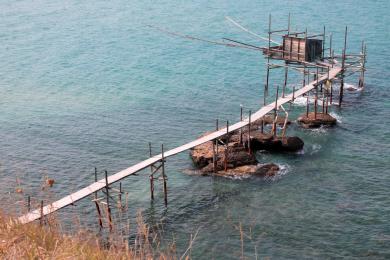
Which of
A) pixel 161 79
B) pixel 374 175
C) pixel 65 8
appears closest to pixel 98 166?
pixel 374 175

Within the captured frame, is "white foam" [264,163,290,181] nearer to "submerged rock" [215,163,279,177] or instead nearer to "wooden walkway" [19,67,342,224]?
"submerged rock" [215,163,279,177]

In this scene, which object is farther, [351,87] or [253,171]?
[351,87]

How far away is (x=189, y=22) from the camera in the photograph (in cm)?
8594

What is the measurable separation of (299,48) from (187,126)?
13245mm

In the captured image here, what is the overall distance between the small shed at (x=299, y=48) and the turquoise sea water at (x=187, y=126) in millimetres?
4552

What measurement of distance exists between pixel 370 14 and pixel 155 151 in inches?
2385

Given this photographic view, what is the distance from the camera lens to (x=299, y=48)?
50562 millimetres

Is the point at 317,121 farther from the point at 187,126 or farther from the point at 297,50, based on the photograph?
the point at 187,126

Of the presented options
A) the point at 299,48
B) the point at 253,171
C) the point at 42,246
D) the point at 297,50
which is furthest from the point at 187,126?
the point at 42,246

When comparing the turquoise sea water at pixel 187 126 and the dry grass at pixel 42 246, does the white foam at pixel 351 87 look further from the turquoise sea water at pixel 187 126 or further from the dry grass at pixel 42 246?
the dry grass at pixel 42 246

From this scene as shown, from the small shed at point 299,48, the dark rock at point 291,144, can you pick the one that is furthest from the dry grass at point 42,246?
the small shed at point 299,48

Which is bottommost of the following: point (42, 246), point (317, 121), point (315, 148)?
point (315, 148)

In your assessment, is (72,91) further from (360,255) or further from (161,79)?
(360,255)

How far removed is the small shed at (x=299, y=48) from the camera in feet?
165
